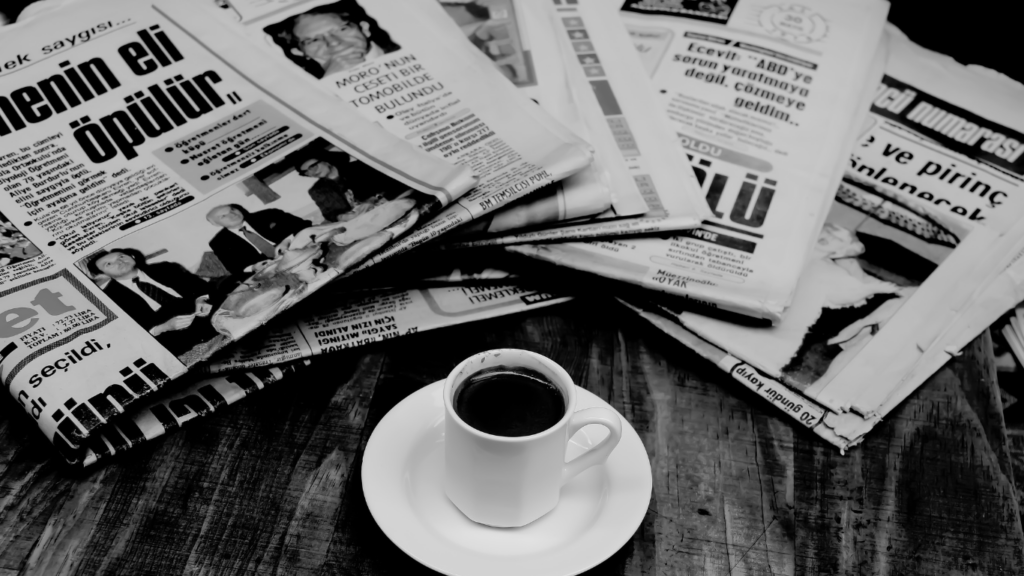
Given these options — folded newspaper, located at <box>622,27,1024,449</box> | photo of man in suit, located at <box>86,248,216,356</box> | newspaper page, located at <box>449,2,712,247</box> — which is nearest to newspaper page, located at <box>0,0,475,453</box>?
photo of man in suit, located at <box>86,248,216,356</box>

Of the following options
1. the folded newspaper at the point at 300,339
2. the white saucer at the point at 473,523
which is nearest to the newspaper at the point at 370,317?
the folded newspaper at the point at 300,339

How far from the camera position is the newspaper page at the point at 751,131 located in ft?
2.02

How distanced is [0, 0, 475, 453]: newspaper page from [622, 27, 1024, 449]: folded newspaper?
0.88ft

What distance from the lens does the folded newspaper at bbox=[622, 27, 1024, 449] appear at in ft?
1.84

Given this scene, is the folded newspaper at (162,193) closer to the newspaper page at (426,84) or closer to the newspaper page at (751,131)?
the newspaper page at (426,84)

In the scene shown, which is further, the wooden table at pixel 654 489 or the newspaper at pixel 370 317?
the newspaper at pixel 370 317

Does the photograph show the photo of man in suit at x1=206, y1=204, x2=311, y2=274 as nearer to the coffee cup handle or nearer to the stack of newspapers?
the stack of newspapers

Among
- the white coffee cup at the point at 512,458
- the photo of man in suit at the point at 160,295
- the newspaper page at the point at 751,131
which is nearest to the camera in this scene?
the white coffee cup at the point at 512,458

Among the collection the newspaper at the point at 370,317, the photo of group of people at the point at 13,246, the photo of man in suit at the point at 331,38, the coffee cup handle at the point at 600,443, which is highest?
the photo of man in suit at the point at 331,38

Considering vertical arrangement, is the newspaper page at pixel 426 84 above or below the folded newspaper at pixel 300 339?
above

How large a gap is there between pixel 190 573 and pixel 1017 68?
0.99 m

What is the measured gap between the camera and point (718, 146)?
2.36ft

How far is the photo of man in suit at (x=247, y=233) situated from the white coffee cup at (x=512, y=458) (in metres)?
0.21

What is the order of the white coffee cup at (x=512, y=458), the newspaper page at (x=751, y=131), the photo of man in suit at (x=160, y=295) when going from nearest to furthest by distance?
the white coffee cup at (x=512, y=458) < the photo of man in suit at (x=160, y=295) < the newspaper page at (x=751, y=131)
